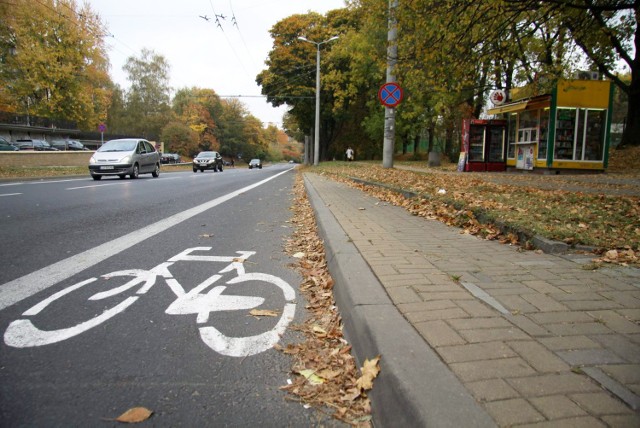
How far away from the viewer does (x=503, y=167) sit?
64.2 ft

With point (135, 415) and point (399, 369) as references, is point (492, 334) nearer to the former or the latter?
point (399, 369)

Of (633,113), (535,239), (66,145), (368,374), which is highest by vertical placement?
(633,113)

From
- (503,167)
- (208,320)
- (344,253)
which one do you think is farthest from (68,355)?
(503,167)

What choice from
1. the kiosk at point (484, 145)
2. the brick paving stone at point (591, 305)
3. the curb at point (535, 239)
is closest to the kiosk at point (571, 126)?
the kiosk at point (484, 145)

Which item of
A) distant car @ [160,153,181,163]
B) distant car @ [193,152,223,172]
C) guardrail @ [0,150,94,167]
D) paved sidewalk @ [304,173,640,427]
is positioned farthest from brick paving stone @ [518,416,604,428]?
distant car @ [160,153,181,163]

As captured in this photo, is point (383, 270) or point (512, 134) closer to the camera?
point (383, 270)

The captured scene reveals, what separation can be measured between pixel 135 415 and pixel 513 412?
1.58 metres

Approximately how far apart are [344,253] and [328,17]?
44148 mm

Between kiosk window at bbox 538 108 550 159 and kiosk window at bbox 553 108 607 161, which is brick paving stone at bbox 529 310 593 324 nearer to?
kiosk window at bbox 553 108 607 161

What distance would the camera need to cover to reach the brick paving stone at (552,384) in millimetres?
1718

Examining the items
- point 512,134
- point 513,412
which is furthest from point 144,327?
point 512,134

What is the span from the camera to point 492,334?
2.25 m

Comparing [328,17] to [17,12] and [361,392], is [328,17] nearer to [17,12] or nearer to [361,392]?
[17,12]

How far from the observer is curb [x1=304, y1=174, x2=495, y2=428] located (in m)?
1.58
